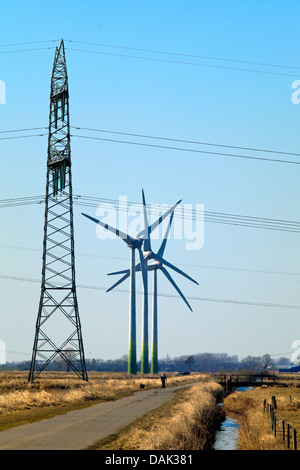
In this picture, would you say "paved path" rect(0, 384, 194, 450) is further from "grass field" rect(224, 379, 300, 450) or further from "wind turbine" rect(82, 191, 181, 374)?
"wind turbine" rect(82, 191, 181, 374)

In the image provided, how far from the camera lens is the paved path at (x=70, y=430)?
20.7 m

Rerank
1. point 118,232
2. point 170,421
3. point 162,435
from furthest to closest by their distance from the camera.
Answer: point 118,232 < point 170,421 < point 162,435

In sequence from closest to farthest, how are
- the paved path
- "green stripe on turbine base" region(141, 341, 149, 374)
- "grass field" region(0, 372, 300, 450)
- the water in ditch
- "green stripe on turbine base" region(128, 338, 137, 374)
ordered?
the paved path < "grass field" region(0, 372, 300, 450) < the water in ditch < "green stripe on turbine base" region(128, 338, 137, 374) < "green stripe on turbine base" region(141, 341, 149, 374)

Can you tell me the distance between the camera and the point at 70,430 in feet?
83.0

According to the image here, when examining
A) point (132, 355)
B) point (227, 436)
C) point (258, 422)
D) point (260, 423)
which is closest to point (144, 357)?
point (132, 355)

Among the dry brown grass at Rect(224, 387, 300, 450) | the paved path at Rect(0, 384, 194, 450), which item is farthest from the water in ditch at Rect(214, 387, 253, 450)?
the paved path at Rect(0, 384, 194, 450)

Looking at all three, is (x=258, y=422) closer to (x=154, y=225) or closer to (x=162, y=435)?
(x=162, y=435)

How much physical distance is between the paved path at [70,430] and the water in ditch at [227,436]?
4.95 metres

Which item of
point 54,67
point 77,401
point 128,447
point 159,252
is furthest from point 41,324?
point 159,252

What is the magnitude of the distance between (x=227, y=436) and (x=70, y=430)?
13.3 metres

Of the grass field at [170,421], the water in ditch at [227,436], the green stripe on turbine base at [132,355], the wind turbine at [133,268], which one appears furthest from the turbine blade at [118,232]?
the water in ditch at [227,436]

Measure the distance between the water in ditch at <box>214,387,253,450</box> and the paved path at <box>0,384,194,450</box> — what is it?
16.2 feet

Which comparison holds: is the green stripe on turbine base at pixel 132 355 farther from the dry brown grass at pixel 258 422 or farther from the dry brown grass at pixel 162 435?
the dry brown grass at pixel 162 435

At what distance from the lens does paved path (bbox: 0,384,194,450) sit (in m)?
20.7
